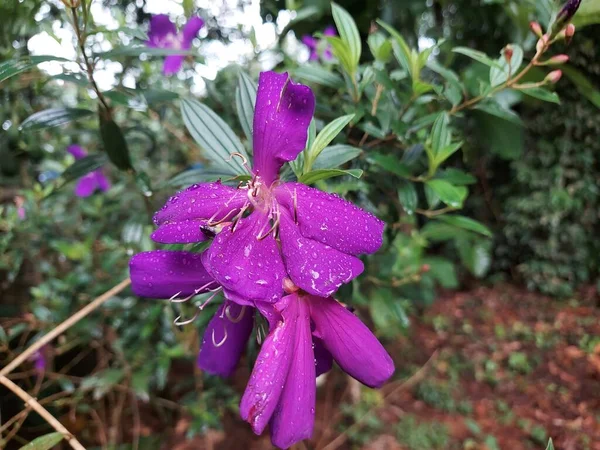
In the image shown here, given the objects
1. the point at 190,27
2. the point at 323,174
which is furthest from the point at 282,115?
the point at 190,27

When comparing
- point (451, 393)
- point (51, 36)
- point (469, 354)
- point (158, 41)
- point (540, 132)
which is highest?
point (51, 36)

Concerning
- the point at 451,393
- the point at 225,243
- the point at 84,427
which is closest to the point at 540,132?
the point at 451,393

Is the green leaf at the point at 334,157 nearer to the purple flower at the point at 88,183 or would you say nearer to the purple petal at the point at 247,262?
the purple petal at the point at 247,262

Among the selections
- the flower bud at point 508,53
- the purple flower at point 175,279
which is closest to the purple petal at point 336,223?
the purple flower at point 175,279

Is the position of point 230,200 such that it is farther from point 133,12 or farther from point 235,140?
point 133,12

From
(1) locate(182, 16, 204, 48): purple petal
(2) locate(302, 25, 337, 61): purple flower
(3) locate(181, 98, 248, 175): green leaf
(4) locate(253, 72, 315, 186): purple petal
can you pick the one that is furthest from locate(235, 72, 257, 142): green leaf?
(2) locate(302, 25, 337, 61): purple flower

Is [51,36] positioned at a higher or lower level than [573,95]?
higher

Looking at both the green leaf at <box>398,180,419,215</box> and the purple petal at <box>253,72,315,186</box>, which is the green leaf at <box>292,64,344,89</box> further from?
the purple petal at <box>253,72,315,186</box>
